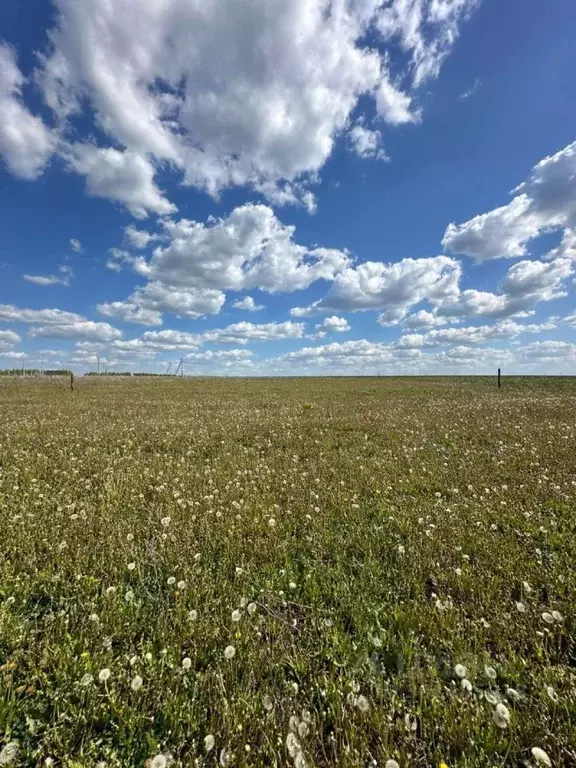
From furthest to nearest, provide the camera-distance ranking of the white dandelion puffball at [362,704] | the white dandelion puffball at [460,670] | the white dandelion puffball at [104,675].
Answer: the white dandelion puffball at [460,670] → the white dandelion puffball at [104,675] → the white dandelion puffball at [362,704]

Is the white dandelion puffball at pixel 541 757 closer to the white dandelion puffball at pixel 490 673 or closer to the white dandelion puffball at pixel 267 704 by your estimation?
the white dandelion puffball at pixel 490 673

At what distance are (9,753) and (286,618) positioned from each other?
228 cm

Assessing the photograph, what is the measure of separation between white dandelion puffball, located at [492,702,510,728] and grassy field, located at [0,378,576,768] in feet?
0.08

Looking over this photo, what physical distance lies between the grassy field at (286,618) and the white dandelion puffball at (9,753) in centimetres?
1

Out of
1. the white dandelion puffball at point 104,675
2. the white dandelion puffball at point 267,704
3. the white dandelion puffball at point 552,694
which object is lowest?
the white dandelion puffball at point 267,704

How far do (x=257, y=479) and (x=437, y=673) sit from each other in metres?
5.23

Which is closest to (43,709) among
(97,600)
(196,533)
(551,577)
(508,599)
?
(97,600)

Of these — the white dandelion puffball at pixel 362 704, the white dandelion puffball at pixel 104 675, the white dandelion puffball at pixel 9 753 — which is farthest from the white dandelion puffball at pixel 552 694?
the white dandelion puffball at pixel 9 753

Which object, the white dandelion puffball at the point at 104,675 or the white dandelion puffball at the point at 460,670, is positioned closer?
the white dandelion puffball at the point at 104,675

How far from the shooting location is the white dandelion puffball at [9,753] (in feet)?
7.48

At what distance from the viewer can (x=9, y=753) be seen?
2312 millimetres

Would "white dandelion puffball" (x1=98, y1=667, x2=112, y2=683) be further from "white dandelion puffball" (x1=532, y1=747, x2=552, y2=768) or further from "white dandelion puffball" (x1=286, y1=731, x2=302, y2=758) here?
"white dandelion puffball" (x1=532, y1=747, x2=552, y2=768)

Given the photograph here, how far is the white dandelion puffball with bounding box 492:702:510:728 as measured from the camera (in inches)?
99.7

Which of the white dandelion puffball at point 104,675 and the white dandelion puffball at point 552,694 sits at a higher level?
Answer: the white dandelion puffball at point 104,675
